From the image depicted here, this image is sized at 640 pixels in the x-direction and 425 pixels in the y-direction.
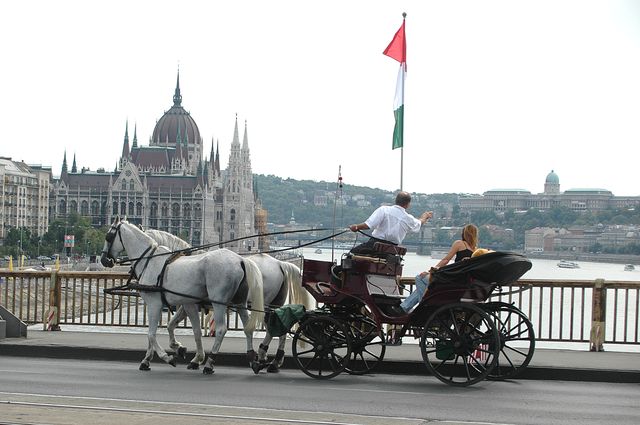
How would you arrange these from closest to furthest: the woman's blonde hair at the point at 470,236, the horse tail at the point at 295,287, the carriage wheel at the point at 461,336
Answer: the carriage wheel at the point at 461,336 < the woman's blonde hair at the point at 470,236 < the horse tail at the point at 295,287

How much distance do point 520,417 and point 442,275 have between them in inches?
91.9

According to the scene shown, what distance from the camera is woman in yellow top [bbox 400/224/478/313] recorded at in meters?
12.3

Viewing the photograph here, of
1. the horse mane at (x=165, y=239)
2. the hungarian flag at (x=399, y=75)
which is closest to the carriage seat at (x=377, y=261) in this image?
the horse mane at (x=165, y=239)

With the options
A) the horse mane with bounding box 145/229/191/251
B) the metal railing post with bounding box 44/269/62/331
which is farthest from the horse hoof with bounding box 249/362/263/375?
the metal railing post with bounding box 44/269/62/331

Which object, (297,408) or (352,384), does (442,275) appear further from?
(297,408)

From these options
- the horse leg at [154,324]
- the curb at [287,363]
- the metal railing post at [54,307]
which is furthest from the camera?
the metal railing post at [54,307]

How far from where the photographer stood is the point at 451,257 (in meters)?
12.3

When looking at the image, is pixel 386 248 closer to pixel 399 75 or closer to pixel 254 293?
pixel 254 293

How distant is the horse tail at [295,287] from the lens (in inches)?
540

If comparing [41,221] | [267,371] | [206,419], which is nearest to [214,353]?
[267,371]

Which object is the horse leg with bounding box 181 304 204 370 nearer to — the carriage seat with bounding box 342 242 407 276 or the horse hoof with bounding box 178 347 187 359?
the horse hoof with bounding box 178 347 187 359

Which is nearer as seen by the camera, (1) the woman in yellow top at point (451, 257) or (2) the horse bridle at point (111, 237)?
(1) the woman in yellow top at point (451, 257)

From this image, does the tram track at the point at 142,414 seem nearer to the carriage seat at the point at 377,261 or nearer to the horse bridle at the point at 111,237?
the carriage seat at the point at 377,261

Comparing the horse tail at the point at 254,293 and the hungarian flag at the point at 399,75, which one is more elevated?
the hungarian flag at the point at 399,75
